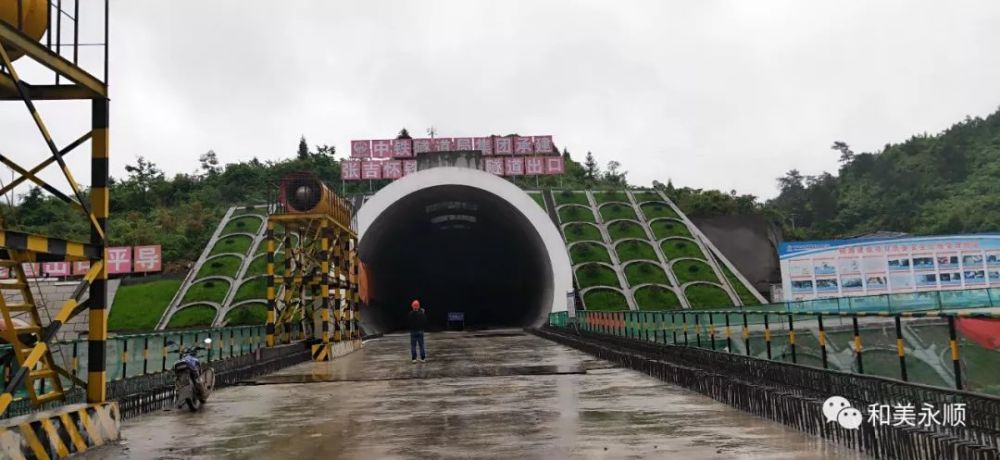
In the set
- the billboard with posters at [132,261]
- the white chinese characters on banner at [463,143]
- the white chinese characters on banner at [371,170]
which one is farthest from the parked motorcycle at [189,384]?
the white chinese characters on banner at [463,143]

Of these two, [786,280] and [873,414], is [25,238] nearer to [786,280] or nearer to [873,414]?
[873,414]

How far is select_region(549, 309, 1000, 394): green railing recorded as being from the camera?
647 centimetres

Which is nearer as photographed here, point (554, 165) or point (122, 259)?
point (122, 259)

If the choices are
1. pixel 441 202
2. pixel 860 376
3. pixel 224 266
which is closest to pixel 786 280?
pixel 441 202

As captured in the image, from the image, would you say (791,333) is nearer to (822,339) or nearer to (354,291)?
(822,339)

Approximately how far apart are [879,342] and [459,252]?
185ft

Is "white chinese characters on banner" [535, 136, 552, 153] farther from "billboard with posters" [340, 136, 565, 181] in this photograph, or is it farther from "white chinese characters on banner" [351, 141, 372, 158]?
"white chinese characters on banner" [351, 141, 372, 158]

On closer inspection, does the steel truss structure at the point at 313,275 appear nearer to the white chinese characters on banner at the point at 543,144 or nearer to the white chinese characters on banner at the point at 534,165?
the white chinese characters on banner at the point at 534,165

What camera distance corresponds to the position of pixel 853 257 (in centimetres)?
3531

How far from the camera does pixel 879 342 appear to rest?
26.6 ft

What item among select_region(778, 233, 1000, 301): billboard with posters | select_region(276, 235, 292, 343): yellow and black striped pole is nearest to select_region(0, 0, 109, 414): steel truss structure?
select_region(276, 235, 292, 343): yellow and black striped pole

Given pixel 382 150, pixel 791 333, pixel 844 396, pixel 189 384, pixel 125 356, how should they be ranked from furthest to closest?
pixel 382 150
pixel 125 356
pixel 189 384
pixel 791 333
pixel 844 396

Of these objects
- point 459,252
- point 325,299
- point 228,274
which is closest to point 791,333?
point 325,299

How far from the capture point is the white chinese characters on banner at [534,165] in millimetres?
58750
